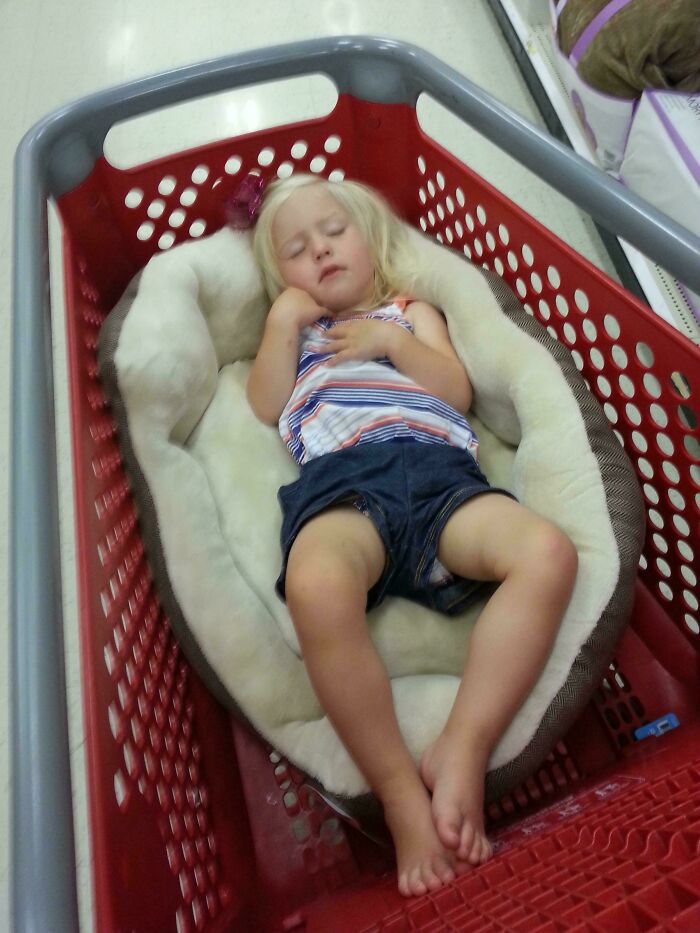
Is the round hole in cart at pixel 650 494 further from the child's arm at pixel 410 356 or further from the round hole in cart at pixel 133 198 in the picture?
the round hole in cart at pixel 133 198

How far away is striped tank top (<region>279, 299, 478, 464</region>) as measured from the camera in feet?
3.13

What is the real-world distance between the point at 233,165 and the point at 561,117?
923 millimetres

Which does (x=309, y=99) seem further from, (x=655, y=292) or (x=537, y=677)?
(x=537, y=677)

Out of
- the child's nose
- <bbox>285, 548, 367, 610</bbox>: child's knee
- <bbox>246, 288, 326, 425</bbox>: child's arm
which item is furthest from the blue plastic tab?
the child's nose

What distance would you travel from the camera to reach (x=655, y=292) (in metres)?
1.36

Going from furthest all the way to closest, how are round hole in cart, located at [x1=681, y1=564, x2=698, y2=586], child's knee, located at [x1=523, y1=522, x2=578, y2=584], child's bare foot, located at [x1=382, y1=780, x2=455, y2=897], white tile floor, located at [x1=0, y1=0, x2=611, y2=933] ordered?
1. white tile floor, located at [x1=0, y1=0, x2=611, y2=933]
2. round hole in cart, located at [x1=681, y1=564, x2=698, y2=586]
3. child's knee, located at [x1=523, y1=522, x2=578, y2=584]
4. child's bare foot, located at [x1=382, y1=780, x2=455, y2=897]

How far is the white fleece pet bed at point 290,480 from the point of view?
2.51 feet

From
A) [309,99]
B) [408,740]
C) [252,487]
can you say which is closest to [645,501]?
[408,740]

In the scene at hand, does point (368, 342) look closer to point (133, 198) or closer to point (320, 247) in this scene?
point (320, 247)

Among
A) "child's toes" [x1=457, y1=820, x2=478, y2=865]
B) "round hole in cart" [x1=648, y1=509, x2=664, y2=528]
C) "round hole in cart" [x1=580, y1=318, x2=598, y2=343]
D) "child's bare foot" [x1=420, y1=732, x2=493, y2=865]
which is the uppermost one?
"round hole in cart" [x1=580, y1=318, x2=598, y2=343]

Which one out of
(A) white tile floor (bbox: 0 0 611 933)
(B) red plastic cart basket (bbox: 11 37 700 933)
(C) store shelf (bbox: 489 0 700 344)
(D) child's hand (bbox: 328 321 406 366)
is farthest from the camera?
(A) white tile floor (bbox: 0 0 611 933)

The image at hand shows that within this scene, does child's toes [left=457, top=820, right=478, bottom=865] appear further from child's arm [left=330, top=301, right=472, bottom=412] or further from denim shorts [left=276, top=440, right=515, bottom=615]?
child's arm [left=330, top=301, right=472, bottom=412]

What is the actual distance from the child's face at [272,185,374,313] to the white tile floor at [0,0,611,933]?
2.37 ft

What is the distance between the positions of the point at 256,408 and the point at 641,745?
0.66 m
